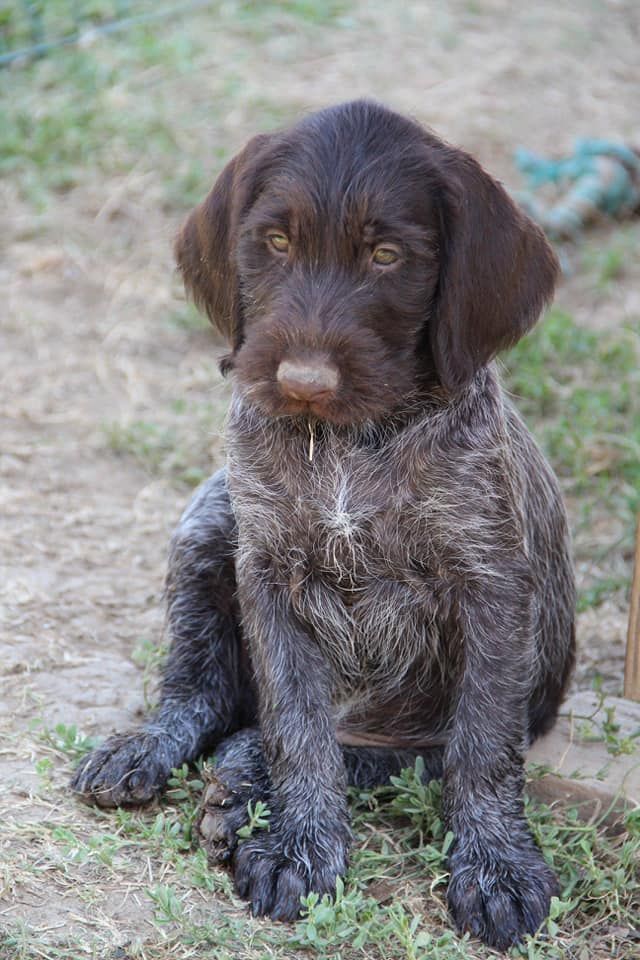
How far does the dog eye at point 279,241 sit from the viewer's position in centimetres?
426

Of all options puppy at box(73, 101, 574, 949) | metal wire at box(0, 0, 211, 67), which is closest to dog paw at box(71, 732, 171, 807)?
puppy at box(73, 101, 574, 949)

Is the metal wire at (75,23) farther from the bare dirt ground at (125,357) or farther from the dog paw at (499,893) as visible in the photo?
the dog paw at (499,893)

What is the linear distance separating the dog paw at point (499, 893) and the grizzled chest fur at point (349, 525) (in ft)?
2.37

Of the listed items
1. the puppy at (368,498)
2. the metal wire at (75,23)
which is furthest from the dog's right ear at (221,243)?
the metal wire at (75,23)

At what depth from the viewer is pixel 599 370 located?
8094 mm

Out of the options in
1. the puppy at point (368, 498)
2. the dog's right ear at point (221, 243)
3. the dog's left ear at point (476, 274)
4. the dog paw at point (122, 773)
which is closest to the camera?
the puppy at point (368, 498)

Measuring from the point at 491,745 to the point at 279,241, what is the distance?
5.66 feet

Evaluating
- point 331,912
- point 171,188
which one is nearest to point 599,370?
point 171,188

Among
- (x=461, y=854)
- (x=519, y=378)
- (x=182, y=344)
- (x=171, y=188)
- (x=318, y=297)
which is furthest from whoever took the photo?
(x=171, y=188)

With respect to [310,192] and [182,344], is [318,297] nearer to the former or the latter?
[310,192]

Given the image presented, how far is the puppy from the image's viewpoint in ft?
13.6

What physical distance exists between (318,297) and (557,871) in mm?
2055

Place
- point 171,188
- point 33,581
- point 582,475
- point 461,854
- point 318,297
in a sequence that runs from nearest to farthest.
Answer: point 318,297 < point 461,854 < point 33,581 < point 582,475 < point 171,188

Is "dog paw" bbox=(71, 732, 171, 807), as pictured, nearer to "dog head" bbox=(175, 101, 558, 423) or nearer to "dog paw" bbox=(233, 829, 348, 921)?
"dog paw" bbox=(233, 829, 348, 921)
